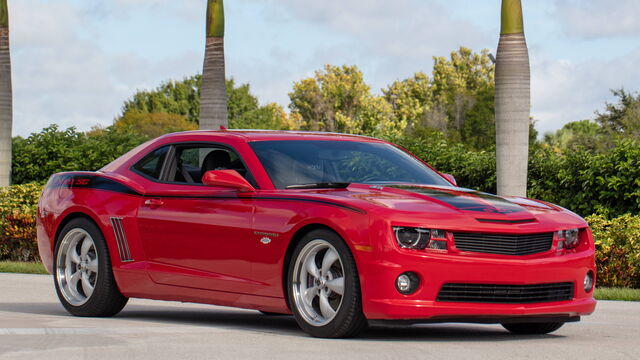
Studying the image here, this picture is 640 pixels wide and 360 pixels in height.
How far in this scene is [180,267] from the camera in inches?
370

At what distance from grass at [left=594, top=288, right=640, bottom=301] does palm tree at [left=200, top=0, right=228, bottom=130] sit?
7930 mm

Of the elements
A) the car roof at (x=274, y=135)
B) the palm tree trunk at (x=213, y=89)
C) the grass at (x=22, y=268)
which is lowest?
the grass at (x=22, y=268)

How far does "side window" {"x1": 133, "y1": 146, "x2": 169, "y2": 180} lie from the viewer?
33.0ft

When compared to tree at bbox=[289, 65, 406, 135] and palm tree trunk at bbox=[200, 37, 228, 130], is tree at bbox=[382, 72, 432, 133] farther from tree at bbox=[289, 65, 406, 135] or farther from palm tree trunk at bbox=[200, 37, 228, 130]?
palm tree trunk at bbox=[200, 37, 228, 130]

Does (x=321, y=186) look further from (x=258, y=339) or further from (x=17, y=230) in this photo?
(x=17, y=230)

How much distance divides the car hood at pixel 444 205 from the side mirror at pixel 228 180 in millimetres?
601

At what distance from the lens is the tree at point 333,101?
289 feet

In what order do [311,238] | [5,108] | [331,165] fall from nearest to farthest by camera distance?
1. [311,238]
2. [331,165]
3. [5,108]

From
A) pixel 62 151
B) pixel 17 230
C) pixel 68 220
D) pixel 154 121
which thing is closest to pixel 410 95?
pixel 154 121

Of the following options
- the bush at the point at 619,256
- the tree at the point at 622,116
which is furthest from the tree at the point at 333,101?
the bush at the point at 619,256

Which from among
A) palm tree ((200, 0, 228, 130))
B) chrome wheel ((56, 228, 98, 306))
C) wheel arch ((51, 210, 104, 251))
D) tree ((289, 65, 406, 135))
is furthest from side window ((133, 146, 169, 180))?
tree ((289, 65, 406, 135))

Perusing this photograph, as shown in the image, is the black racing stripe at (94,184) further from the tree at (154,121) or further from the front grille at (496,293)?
the tree at (154,121)

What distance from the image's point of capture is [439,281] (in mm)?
7836

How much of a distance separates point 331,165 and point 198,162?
1.42m
